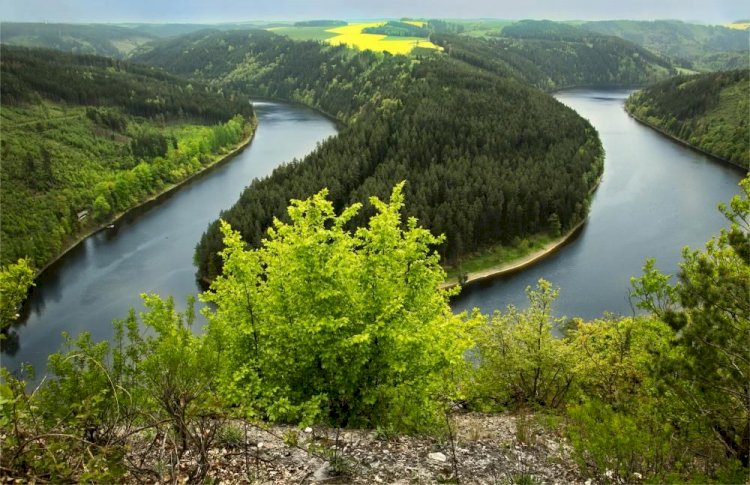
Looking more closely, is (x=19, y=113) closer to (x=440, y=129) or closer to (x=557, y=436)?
(x=440, y=129)

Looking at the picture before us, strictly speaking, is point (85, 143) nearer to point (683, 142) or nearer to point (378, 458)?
point (378, 458)

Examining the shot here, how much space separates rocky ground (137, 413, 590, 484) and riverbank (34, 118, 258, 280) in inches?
2759

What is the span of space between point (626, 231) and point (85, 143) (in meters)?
115

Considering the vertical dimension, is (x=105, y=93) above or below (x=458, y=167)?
above

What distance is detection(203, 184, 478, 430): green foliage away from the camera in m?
16.6

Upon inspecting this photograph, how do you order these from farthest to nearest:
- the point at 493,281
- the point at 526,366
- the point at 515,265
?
1. the point at 515,265
2. the point at 493,281
3. the point at 526,366

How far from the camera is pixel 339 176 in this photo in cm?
9231

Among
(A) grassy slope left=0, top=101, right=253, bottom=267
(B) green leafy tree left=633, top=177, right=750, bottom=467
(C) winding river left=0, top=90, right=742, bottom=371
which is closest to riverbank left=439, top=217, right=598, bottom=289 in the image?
(C) winding river left=0, top=90, right=742, bottom=371

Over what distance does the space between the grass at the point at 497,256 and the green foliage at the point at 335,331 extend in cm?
5525

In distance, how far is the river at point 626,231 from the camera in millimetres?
67438

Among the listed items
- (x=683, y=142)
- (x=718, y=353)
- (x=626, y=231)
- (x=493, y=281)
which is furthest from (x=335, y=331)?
(x=683, y=142)

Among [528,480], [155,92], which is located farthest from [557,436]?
[155,92]

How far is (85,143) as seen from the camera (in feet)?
396

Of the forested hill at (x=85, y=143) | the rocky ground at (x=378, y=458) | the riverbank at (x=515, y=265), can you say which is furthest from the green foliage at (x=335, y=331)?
the forested hill at (x=85, y=143)
